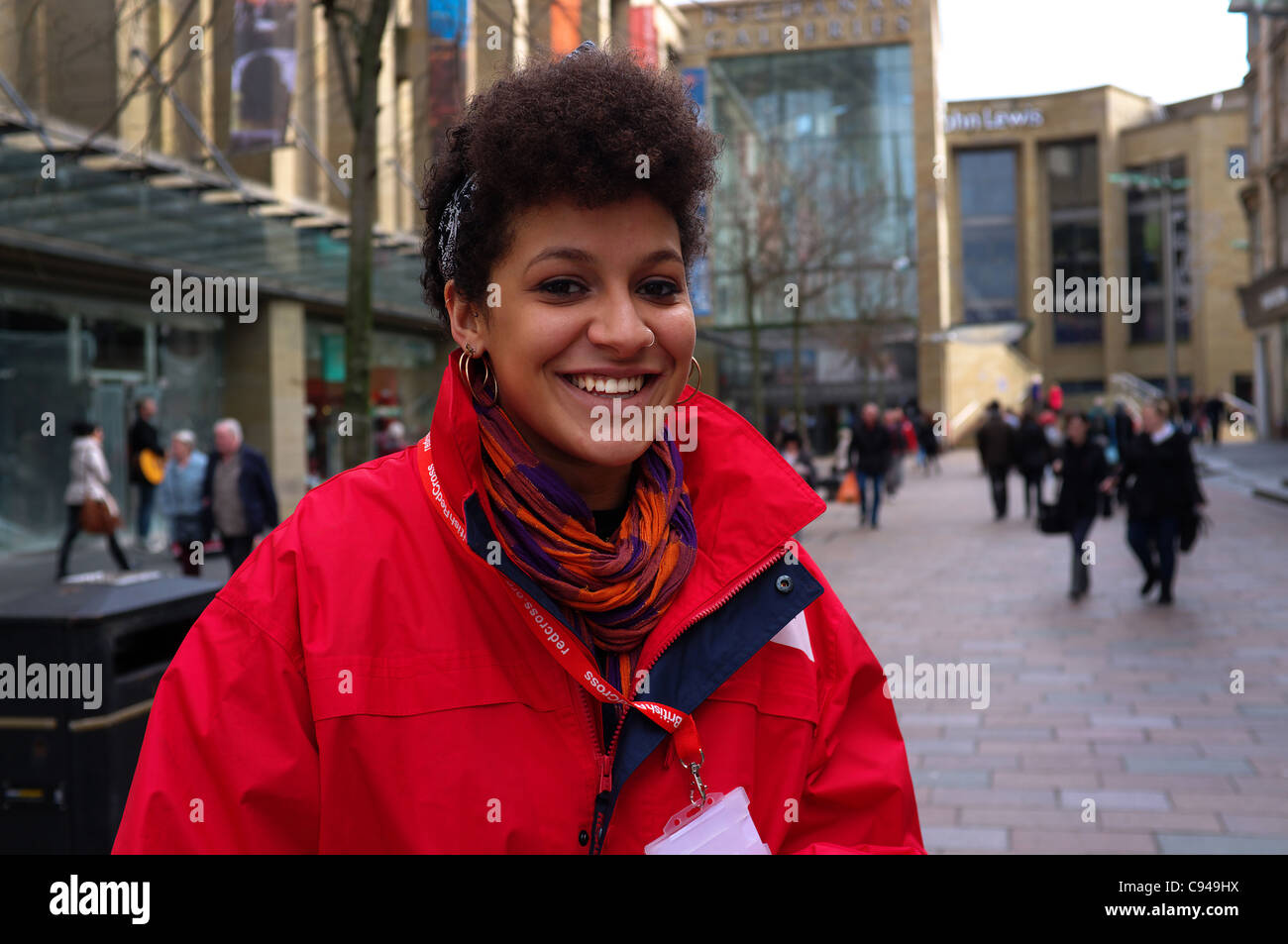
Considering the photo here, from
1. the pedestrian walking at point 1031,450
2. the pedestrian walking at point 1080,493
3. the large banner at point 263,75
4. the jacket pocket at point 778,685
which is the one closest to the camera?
the jacket pocket at point 778,685

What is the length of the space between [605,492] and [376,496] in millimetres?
375

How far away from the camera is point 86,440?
12680 millimetres

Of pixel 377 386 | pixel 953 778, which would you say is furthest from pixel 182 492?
pixel 377 386

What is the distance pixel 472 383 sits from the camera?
5.94 ft

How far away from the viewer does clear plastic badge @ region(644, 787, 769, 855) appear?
1519 millimetres

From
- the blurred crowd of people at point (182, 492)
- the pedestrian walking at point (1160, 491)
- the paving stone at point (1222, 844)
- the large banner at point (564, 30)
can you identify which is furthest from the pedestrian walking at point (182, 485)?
the paving stone at point (1222, 844)

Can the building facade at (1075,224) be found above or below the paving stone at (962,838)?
above

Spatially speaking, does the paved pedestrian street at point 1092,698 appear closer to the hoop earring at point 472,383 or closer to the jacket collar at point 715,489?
the jacket collar at point 715,489

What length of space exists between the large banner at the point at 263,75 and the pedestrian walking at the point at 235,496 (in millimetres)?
3894

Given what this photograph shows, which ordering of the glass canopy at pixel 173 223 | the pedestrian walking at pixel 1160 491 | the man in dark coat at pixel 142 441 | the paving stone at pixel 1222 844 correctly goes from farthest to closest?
1. the man in dark coat at pixel 142 441
2. the glass canopy at pixel 173 223
3. the pedestrian walking at pixel 1160 491
4. the paving stone at pixel 1222 844

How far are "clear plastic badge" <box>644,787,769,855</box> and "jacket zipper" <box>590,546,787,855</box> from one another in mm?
75

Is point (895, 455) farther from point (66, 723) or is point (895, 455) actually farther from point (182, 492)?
point (66, 723)

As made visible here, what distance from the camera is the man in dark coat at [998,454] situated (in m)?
18.9
